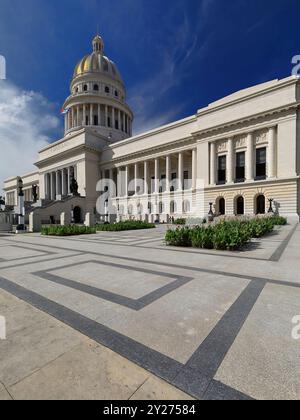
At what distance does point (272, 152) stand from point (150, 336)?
119ft

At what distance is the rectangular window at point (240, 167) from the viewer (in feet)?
117

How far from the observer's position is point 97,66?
2591 inches

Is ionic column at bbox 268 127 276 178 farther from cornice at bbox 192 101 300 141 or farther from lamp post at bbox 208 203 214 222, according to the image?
lamp post at bbox 208 203 214 222

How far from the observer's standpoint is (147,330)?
123 inches

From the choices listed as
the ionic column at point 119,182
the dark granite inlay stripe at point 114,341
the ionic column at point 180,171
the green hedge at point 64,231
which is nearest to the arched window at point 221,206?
the ionic column at point 180,171

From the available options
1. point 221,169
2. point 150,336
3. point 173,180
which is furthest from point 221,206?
point 150,336

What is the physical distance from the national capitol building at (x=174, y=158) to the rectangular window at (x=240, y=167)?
0.16 meters

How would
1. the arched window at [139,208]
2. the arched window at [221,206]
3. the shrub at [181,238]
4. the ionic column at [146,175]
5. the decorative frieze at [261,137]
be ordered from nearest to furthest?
1. the shrub at [181,238]
2. the decorative frieze at [261,137]
3. the arched window at [221,206]
4. the ionic column at [146,175]
5. the arched window at [139,208]

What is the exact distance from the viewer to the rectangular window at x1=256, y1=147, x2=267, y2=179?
3359 centimetres

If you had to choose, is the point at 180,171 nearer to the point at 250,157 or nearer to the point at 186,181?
the point at 186,181

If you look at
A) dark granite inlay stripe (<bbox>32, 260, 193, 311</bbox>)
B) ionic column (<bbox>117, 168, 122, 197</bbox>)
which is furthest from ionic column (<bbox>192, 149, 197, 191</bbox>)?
dark granite inlay stripe (<bbox>32, 260, 193, 311</bbox>)

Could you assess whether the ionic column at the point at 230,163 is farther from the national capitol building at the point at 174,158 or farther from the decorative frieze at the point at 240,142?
the decorative frieze at the point at 240,142

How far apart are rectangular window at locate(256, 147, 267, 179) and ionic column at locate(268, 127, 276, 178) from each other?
100 centimetres

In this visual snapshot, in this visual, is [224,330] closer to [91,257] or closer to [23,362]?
[23,362]
